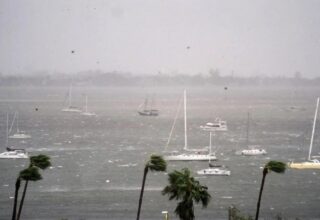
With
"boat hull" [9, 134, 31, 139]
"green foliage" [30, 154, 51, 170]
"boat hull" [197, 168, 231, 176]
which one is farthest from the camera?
"boat hull" [9, 134, 31, 139]

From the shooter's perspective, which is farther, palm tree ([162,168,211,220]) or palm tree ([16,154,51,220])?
palm tree ([16,154,51,220])

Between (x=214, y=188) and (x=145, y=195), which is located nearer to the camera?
(x=145, y=195)

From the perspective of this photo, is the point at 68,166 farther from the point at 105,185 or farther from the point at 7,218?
the point at 7,218

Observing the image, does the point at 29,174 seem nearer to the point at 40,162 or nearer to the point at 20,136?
the point at 40,162

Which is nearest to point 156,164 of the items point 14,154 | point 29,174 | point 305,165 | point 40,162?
point 40,162

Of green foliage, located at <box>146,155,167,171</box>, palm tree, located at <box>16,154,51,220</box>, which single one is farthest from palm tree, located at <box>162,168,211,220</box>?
palm tree, located at <box>16,154,51,220</box>

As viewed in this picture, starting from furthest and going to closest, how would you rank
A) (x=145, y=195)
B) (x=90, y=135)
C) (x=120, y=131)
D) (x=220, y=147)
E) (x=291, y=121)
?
(x=291, y=121)
(x=120, y=131)
(x=90, y=135)
(x=220, y=147)
(x=145, y=195)

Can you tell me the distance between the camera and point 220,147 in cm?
5759

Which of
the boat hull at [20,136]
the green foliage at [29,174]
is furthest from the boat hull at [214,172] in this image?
the boat hull at [20,136]

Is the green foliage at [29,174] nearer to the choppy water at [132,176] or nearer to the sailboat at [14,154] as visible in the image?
the choppy water at [132,176]

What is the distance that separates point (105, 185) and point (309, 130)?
4207 cm

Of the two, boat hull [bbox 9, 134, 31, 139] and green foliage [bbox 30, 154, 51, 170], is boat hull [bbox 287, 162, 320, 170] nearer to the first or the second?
green foliage [bbox 30, 154, 51, 170]

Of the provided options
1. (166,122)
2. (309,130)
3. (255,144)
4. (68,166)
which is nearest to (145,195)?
(68,166)

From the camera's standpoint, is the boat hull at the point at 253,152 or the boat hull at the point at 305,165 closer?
the boat hull at the point at 305,165
